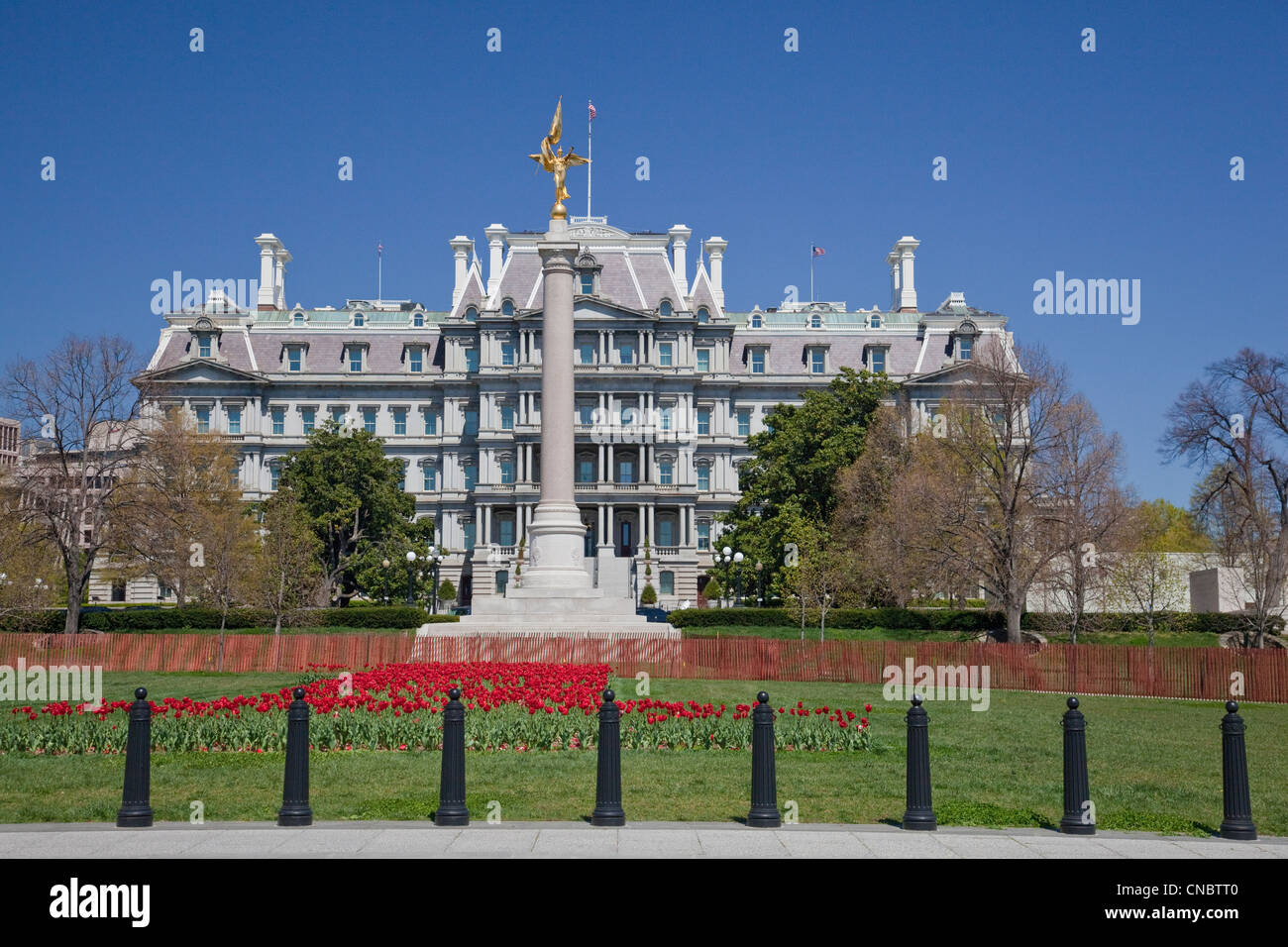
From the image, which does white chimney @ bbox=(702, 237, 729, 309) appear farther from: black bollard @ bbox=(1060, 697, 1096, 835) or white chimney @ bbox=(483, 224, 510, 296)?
black bollard @ bbox=(1060, 697, 1096, 835)

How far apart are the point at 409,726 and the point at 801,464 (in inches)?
1745

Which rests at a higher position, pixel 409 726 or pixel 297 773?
pixel 297 773

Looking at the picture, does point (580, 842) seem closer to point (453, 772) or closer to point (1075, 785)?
point (453, 772)

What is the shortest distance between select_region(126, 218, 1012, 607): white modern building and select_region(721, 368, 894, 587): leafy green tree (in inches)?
504

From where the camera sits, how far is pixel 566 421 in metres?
36.8

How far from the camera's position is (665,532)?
259 ft

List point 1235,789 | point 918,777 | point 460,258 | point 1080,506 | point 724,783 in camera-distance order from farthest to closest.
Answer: point 460,258, point 1080,506, point 724,783, point 918,777, point 1235,789


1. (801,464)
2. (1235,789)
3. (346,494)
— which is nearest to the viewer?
(1235,789)

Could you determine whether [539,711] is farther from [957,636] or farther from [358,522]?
[358,522]

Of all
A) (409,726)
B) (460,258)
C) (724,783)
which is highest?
(460,258)

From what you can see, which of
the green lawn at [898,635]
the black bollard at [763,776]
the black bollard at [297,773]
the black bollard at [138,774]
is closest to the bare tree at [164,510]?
the green lawn at [898,635]

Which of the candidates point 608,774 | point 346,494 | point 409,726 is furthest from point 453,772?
point 346,494

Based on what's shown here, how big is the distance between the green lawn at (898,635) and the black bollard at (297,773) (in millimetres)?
31694
